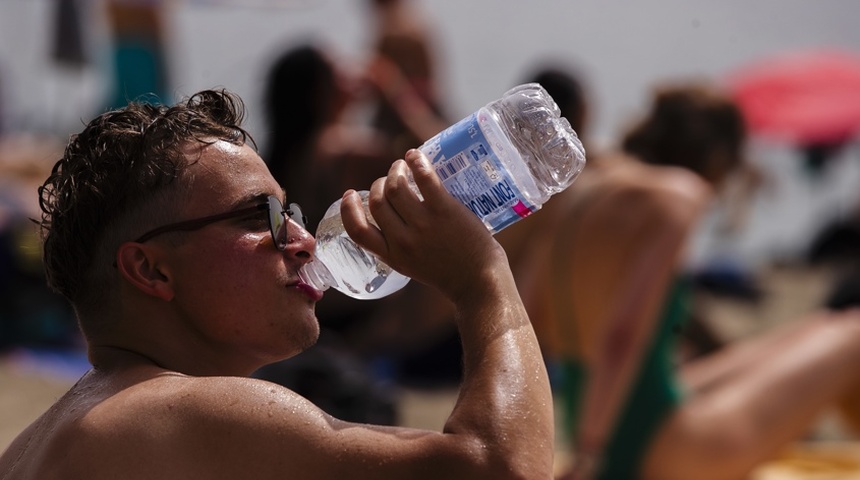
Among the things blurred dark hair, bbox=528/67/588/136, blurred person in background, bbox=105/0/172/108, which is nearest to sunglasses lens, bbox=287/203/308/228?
blurred dark hair, bbox=528/67/588/136

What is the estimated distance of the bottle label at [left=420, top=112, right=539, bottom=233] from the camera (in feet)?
6.56

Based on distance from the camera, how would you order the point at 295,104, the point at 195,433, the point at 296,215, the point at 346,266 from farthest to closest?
1. the point at 295,104
2. the point at 346,266
3. the point at 296,215
4. the point at 195,433

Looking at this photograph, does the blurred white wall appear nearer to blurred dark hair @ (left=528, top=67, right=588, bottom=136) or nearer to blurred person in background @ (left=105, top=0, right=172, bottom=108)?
blurred person in background @ (left=105, top=0, right=172, bottom=108)

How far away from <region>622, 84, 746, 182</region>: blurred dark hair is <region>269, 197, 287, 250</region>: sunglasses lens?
328 cm

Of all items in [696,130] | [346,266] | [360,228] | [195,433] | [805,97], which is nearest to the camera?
[195,433]

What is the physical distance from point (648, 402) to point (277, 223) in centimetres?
298

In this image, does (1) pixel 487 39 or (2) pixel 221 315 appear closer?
(2) pixel 221 315

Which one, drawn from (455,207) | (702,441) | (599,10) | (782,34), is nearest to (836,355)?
(702,441)

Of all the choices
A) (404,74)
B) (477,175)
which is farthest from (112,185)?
(404,74)

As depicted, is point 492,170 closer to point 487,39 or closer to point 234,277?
point 234,277

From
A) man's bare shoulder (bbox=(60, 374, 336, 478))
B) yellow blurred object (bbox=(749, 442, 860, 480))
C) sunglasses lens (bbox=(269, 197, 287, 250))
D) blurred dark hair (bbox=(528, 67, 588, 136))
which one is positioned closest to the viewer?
man's bare shoulder (bbox=(60, 374, 336, 478))

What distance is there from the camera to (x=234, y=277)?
2012 millimetres

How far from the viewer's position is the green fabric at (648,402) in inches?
187

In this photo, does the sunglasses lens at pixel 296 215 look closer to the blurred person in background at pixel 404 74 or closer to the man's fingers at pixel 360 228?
the man's fingers at pixel 360 228
